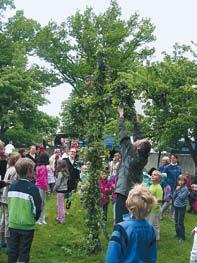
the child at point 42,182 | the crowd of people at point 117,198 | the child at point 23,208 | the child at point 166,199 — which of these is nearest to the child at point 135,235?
the crowd of people at point 117,198

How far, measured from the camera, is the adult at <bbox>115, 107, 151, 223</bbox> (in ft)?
22.8

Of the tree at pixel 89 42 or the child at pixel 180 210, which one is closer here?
the child at pixel 180 210

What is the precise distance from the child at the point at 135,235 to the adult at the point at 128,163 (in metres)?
2.77

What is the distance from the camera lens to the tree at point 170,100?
19453 mm

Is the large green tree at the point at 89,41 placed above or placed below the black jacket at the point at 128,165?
above

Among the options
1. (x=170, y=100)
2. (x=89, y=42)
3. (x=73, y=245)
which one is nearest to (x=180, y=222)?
(x=73, y=245)

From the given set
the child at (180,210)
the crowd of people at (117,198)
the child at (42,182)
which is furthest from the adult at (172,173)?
the child at (42,182)

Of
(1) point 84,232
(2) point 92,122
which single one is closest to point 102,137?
(2) point 92,122

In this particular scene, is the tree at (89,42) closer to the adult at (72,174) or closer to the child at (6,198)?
the adult at (72,174)

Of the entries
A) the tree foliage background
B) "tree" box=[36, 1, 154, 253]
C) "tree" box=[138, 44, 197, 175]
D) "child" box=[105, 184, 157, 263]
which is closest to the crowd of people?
"child" box=[105, 184, 157, 263]

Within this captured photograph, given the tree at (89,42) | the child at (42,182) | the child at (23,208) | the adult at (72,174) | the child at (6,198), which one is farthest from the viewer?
the tree at (89,42)

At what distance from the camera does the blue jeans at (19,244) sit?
6668 mm

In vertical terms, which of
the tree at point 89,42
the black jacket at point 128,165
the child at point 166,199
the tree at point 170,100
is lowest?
the child at point 166,199

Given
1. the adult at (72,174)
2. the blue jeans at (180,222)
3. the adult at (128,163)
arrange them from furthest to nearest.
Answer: the adult at (72,174)
the blue jeans at (180,222)
the adult at (128,163)
